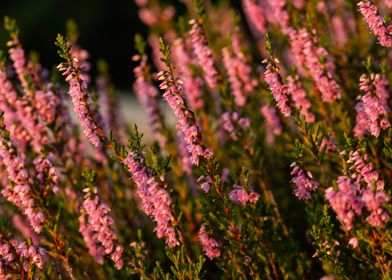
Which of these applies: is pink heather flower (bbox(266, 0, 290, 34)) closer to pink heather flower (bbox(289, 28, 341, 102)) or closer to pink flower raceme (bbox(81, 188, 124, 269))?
pink heather flower (bbox(289, 28, 341, 102))

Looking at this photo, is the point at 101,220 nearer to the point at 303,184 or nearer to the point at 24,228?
the point at 303,184

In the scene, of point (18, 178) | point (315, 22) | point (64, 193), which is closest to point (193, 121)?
point (18, 178)

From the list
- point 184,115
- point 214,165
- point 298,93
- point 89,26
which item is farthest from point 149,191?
point 89,26

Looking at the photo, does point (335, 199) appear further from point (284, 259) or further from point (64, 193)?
point (64, 193)

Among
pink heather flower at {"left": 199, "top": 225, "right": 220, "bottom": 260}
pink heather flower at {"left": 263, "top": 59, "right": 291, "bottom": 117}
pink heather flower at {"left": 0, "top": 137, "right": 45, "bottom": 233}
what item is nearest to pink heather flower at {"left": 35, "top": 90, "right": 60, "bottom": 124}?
pink heather flower at {"left": 0, "top": 137, "right": 45, "bottom": 233}

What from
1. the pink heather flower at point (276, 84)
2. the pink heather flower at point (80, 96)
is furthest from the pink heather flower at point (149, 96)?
the pink heather flower at point (276, 84)

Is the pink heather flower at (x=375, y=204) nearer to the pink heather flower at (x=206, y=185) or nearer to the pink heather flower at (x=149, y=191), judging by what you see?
the pink heather flower at (x=206, y=185)
